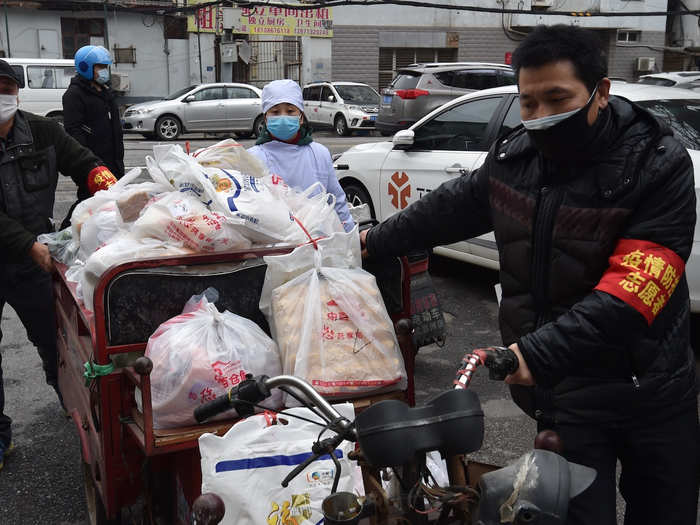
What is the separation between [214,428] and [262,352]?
288mm

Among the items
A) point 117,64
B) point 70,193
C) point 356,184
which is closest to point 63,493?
point 356,184

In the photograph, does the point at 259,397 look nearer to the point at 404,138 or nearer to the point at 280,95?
the point at 280,95

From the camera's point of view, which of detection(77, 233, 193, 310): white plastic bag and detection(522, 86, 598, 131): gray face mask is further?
detection(77, 233, 193, 310): white plastic bag

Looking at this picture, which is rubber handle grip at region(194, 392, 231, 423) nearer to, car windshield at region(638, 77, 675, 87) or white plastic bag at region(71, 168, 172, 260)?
white plastic bag at region(71, 168, 172, 260)

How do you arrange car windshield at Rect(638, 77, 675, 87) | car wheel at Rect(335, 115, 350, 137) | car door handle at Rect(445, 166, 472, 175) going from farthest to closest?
1. car wheel at Rect(335, 115, 350, 137)
2. car windshield at Rect(638, 77, 675, 87)
3. car door handle at Rect(445, 166, 472, 175)

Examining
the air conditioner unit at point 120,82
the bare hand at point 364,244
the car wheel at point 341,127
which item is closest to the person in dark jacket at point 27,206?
the bare hand at point 364,244

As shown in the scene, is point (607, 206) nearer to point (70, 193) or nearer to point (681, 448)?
point (681, 448)

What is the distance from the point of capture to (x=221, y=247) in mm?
2697

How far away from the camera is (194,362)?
93.1 inches

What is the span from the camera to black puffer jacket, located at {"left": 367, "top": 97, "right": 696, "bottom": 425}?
1.82m

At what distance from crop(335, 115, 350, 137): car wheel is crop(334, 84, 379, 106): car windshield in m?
0.56

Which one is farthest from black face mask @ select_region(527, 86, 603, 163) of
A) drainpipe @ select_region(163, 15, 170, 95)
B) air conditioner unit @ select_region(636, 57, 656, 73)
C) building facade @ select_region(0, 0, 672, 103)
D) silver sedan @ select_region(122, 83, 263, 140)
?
air conditioner unit @ select_region(636, 57, 656, 73)

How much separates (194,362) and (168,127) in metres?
18.8

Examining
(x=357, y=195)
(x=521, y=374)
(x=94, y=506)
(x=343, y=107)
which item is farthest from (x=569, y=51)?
(x=343, y=107)
